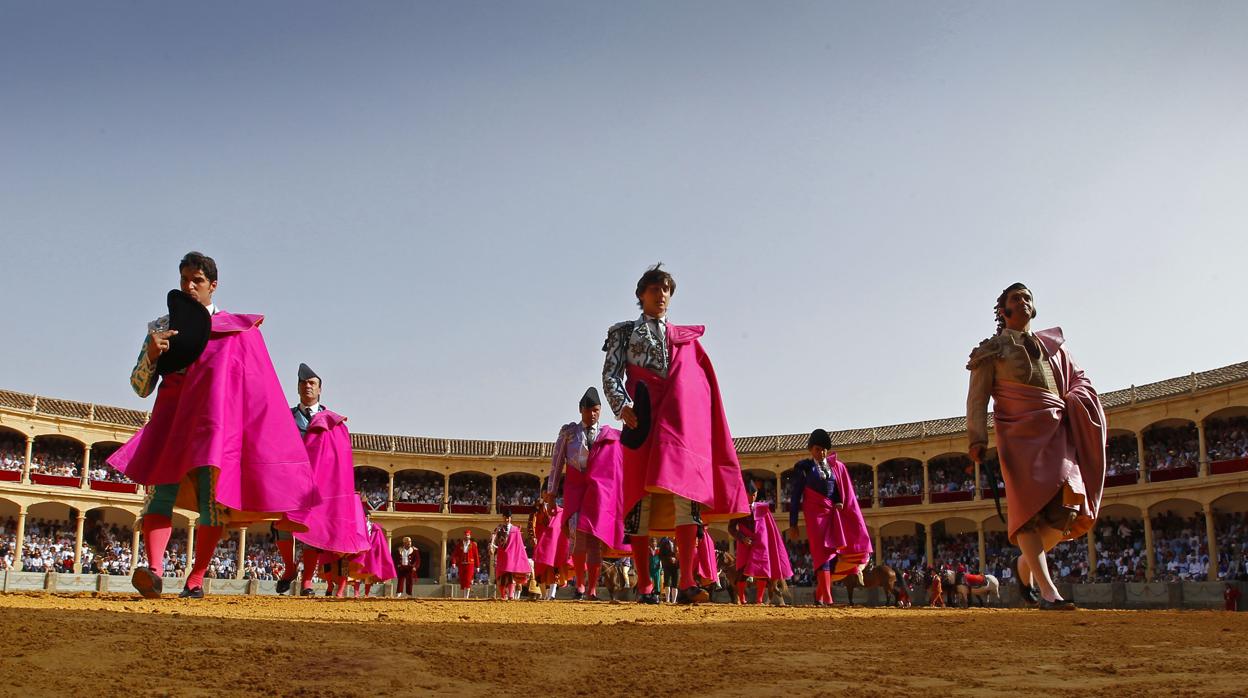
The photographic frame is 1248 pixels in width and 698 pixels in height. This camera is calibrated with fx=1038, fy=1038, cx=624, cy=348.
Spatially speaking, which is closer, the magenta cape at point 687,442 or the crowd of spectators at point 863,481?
the magenta cape at point 687,442

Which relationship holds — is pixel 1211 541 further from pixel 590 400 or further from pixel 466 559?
pixel 590 400

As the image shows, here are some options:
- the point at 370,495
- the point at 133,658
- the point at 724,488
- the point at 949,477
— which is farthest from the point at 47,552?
the point at 133,658

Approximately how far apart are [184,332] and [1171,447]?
38686 mm

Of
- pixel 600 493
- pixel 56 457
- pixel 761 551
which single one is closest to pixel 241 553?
pixel 56 457

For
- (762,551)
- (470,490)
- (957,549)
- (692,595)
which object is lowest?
(957,549)

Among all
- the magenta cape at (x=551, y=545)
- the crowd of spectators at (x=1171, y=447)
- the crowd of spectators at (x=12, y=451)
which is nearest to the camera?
the magenta cape at (x=551, y=545)

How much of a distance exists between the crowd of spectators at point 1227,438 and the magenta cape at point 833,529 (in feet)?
91.4

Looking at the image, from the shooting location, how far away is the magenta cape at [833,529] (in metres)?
12.0

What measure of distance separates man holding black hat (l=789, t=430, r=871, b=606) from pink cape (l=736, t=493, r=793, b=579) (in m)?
3.38

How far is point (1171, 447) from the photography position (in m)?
37.8

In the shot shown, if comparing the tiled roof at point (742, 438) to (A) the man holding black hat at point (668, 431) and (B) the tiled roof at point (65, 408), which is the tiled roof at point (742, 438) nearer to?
(B) the tiled roof at point (65, 408)

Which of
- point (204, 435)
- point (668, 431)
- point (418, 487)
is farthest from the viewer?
point (418, 487)

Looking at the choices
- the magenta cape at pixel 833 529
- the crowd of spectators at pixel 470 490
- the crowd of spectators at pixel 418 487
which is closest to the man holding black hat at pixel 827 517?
the magenta cape at pixel 833 529

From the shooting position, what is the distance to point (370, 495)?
167ft
